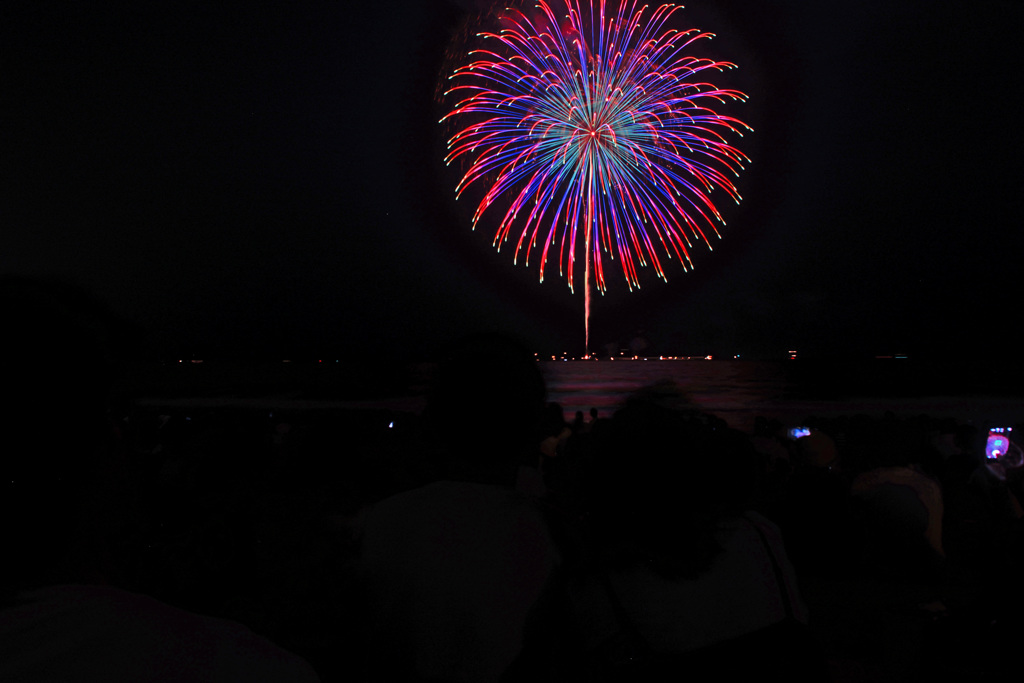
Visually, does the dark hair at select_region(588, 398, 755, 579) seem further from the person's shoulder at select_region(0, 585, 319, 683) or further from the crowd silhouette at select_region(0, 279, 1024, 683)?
the person's shoulder at select_region(0, 585, 319, 683)

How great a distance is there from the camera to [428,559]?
1562 millimetres

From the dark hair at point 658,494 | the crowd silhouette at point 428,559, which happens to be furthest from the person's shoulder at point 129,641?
the dark hair at point 658,494

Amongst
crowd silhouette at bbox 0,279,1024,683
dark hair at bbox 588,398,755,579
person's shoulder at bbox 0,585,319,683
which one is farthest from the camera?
dark hair at bbox 588,398,755,579

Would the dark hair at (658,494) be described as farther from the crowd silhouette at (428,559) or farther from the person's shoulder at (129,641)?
the person's shoulder at (129,641)

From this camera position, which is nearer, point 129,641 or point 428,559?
point 129,641

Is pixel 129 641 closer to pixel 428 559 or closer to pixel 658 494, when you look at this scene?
pixel 428 559

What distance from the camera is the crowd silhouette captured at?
2.62ft

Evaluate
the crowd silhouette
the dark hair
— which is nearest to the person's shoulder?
the crowd silhouette

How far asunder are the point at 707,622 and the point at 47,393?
67.3 inches

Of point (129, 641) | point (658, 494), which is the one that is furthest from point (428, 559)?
point (129, 641)

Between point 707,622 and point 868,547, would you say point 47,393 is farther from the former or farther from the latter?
point 868,547

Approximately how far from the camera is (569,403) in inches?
1341

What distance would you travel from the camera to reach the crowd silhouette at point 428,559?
31.4 inches

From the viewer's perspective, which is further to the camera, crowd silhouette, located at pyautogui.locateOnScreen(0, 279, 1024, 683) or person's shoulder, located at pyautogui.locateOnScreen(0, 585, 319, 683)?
crowd silhouette, located at pyautogui.locateOnScreen(0, 279, 1024, 683)
